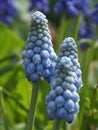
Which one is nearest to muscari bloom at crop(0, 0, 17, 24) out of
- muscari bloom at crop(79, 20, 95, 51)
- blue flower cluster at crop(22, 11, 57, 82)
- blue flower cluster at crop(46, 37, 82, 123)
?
muscari bloom at crop(79, 20, 95, 51)

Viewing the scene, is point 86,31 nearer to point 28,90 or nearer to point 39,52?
point 28,90

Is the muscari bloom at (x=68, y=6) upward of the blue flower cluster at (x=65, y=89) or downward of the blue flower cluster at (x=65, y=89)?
upward

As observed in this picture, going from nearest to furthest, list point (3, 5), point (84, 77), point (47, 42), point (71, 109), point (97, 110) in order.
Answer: point (71, 109) → point (47, 42) → point (97, 110) → point (84, 77) → point (3, 5)

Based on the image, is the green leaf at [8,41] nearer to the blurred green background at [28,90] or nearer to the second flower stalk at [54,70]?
the blurred green background at [28,90]

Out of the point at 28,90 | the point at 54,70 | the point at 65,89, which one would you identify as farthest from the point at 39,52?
the point at 28,90

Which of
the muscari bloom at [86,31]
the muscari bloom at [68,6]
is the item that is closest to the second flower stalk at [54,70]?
the muscari bloom at [68,6]

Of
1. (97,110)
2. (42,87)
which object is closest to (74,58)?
(97,110)

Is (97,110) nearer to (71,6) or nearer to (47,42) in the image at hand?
(47,42)

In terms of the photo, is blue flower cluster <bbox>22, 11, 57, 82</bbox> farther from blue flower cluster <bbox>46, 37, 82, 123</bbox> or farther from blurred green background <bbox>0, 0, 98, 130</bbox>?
blurred green background <bbox>0, 0, 98, 130</bbox>
